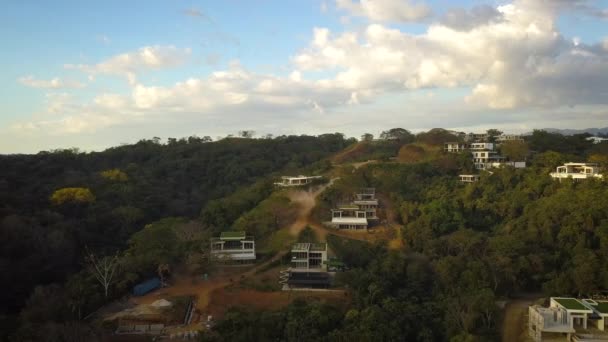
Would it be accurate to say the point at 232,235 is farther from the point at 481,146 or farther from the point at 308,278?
the point at 481,146

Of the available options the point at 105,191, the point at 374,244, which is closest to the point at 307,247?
the point at 374,244

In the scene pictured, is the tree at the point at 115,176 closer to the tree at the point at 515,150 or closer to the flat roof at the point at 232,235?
the flat roof at the point at 232,235

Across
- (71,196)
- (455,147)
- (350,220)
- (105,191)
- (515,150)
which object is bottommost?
(350,220)

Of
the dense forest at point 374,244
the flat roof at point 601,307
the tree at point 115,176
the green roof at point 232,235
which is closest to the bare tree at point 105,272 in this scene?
the dense forest at point 374,244

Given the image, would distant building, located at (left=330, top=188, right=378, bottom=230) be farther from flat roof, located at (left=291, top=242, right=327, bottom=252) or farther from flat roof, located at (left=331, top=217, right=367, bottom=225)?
flat roof, located at (left=291, top=242, right=327, bottom=252)

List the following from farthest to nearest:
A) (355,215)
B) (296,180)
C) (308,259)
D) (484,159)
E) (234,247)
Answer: (484,159)
(296,180)
(355,215)
(234,247)
(308,259)

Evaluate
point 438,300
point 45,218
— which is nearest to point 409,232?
point 438,300

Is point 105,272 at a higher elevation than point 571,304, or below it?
higher
